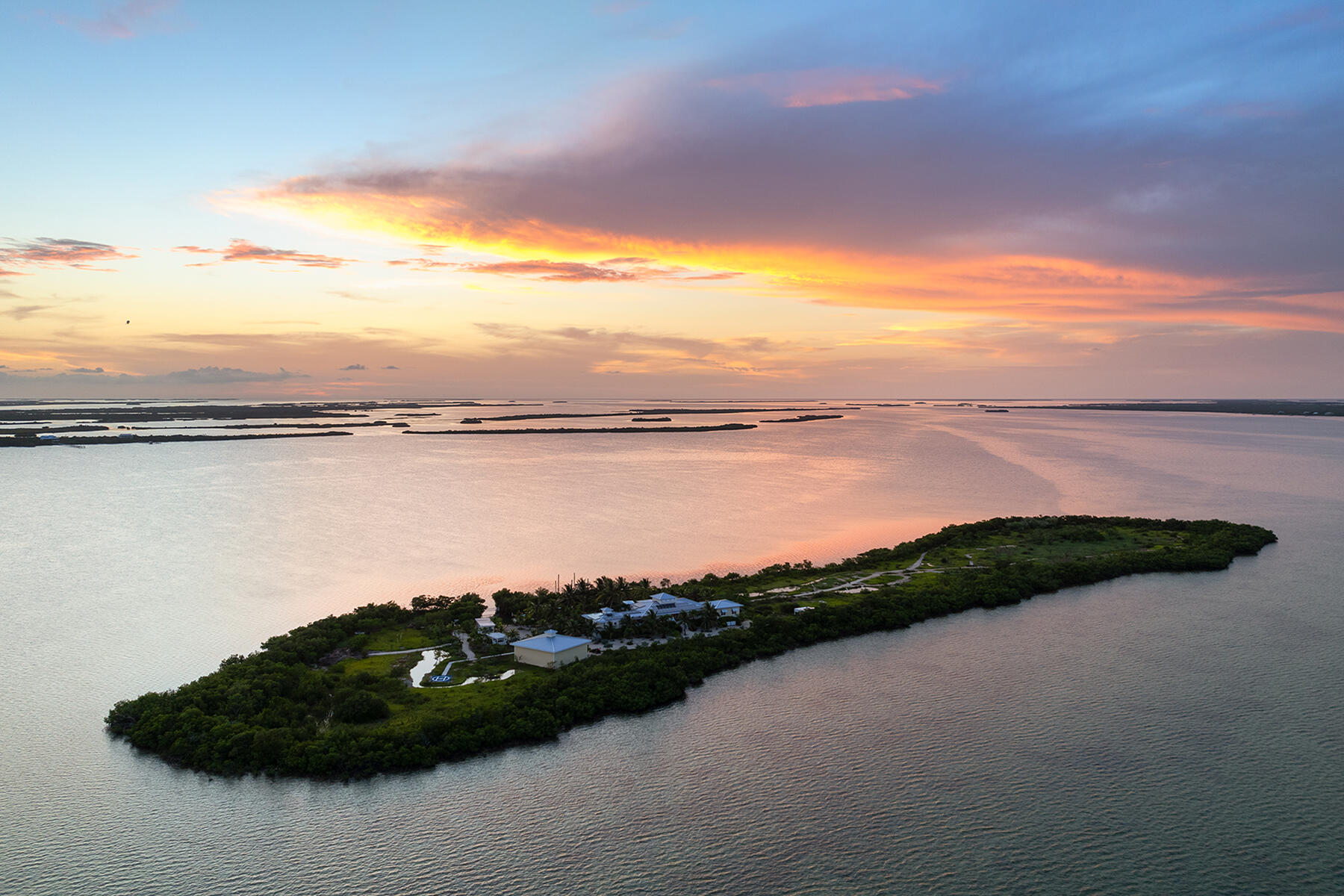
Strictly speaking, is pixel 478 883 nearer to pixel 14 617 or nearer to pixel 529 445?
pixel 14 617

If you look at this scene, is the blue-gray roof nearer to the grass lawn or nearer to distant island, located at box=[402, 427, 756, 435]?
the grass lawn

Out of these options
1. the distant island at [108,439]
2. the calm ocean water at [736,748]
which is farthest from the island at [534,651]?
the distant island at [108,439]

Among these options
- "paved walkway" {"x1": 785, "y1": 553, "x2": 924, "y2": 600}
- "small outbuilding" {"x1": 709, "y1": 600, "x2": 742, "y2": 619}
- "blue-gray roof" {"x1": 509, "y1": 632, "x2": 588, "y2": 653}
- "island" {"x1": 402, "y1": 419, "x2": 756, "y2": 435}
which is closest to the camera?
"blue-gray roof" {"x1": 509, "y1": 632, "x2": 588, "y2": 653}

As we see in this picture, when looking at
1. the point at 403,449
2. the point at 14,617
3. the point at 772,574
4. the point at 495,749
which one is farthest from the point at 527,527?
the point at 403,449

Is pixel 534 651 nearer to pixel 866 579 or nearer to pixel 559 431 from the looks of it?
pixel 866 579

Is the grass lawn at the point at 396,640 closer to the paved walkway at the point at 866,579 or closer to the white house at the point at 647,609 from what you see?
the white house at the point at 647,609

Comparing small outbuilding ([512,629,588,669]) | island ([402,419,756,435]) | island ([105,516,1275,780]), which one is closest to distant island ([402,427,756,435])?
island ([402,419,756,435])
